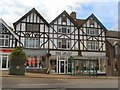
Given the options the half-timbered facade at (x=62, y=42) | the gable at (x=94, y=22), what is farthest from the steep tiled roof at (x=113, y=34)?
the half-timbered facade at (x=62, y=42)

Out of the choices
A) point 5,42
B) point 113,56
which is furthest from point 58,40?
point 113,56

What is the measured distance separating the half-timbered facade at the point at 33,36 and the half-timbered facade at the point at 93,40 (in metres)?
6.63

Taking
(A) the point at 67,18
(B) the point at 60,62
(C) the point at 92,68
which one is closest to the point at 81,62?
(C) the point at 92,68

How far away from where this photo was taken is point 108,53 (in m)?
44.5

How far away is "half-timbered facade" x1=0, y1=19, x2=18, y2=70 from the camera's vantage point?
38.8 metres

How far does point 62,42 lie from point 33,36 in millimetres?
5088

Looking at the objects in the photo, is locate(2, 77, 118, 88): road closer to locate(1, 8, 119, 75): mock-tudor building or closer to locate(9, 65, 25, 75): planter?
locate(9, 65, 25, 75): planter

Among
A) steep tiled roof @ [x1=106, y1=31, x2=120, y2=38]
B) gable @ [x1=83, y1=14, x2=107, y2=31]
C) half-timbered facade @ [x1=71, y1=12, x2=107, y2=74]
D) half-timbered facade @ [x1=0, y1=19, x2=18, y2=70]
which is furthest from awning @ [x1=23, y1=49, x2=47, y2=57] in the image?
steep tiled roof @ [x1=106, y1=31, x2=120, y2=38]

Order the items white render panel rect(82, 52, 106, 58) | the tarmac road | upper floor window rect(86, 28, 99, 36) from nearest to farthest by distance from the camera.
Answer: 1. the tarmac road
2. white render panel rect(82, 52, 106, 58)
3. upper floor window rect(86, 28, 99, 36)

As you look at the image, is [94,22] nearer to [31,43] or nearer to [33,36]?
[33,36]

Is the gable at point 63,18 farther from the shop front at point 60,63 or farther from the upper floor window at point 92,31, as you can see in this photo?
the shop front at point 60,63

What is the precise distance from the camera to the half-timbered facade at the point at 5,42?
38.8m

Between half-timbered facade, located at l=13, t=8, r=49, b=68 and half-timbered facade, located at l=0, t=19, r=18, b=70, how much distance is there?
3.67 feet

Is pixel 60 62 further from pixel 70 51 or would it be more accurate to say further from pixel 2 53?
pixel 2 53
